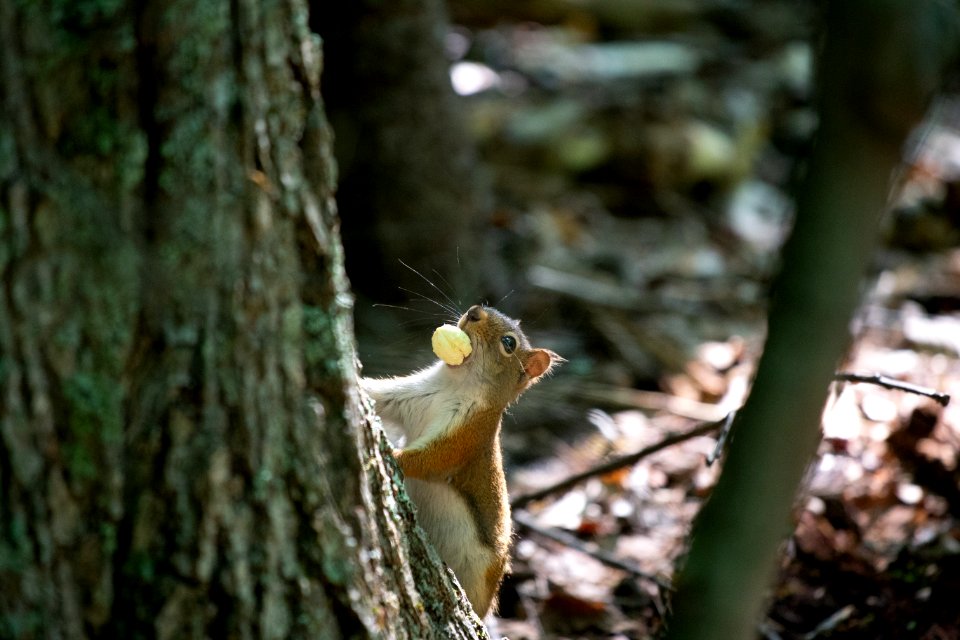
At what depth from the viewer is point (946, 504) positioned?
13.3 feet

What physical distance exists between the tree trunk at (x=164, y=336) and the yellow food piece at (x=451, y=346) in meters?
1.47

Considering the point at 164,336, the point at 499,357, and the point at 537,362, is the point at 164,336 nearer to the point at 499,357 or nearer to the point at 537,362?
the point at 499,357

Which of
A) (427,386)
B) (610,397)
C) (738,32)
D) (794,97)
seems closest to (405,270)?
(610,397)

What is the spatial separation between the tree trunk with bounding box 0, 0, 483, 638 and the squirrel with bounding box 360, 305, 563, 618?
1120 millimetres

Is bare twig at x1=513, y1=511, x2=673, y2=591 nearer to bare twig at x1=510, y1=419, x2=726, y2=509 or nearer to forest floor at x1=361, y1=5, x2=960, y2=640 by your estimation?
forest floor at x1=361, y1=5, x2=960, y2=640

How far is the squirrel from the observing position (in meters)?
2.99

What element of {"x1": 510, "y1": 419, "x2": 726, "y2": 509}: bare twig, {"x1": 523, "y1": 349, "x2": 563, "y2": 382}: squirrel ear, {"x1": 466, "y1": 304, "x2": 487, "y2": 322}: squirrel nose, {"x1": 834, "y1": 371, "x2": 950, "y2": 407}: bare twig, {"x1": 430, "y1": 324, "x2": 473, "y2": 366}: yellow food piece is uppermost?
{"x1": 834, "y1": 371, "x2": 950, "y2": 407}: bare twig

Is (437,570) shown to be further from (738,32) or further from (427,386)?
(738,32)

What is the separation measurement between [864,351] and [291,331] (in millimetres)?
4637

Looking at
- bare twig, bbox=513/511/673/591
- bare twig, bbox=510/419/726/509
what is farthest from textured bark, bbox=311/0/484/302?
bare twig, bbox=510/419/726/509

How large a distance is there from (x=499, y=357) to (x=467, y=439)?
0.38 metres

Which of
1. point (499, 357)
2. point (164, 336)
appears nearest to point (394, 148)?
point (499, 357)

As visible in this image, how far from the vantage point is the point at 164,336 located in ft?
5.27

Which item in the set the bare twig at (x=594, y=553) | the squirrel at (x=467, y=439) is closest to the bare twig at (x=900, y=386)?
the bare twig at (x=594, y=553)
